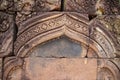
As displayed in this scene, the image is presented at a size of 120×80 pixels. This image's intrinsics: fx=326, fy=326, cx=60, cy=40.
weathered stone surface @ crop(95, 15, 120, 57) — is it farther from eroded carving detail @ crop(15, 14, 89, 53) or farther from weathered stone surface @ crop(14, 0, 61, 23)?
weathered stone surface @ crop(14, 0, 61, 23)

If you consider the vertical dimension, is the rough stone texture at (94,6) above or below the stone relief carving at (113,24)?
above

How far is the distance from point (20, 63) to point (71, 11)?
93 centimetres

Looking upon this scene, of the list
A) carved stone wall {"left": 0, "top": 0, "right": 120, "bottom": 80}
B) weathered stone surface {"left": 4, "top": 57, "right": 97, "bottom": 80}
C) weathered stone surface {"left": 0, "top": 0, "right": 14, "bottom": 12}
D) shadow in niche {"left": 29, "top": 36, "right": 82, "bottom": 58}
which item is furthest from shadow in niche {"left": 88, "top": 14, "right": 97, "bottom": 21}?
weathered stone surface {"left": 0, "top": 0, "right": 14, "bottom": 12}

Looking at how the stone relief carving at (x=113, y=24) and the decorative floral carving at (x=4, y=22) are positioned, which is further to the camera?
the stone relief carving at (x=113, y=24)

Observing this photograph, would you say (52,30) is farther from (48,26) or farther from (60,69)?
(60,69)

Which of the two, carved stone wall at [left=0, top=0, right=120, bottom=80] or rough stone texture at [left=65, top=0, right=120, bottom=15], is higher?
rough stone texture at [left=65, top=0, right=120, bottom=15]

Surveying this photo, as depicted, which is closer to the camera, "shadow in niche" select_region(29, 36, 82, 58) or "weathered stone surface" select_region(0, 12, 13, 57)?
"weathered stone surface" select_region(0, 12, 13, 57)

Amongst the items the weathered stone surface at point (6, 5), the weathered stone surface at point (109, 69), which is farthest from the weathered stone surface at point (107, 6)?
the weathered stone surface at point (6, 5)

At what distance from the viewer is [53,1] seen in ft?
13.6

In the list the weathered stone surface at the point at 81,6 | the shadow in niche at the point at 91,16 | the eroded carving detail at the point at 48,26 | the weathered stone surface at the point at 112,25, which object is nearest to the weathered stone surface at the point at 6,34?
the eroded carving detail at the point at 48,26

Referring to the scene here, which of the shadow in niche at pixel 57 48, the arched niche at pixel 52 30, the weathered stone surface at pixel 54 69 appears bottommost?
the weathered stone surface at pixel 54 69

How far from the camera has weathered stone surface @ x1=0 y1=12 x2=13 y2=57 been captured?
4.11 m

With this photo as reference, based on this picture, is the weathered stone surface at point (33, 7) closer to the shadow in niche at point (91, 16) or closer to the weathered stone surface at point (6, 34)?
the weathered stone surface at point (6, 34)

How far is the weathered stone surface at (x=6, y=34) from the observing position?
13.5 ft
